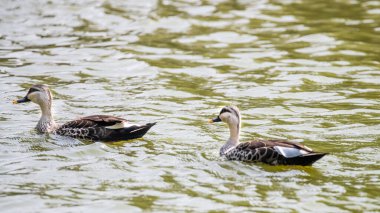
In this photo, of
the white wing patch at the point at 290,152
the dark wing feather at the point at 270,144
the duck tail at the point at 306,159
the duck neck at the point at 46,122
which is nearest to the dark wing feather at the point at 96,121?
the duck neck at the point at 46,122

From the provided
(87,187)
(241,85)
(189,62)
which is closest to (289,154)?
(87,187)

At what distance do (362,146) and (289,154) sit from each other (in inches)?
73.2

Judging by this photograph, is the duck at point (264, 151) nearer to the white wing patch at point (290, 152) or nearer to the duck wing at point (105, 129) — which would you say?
the white wing patch at point (290, 152)

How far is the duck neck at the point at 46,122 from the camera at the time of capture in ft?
46.0

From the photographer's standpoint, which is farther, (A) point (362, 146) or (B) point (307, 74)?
(B) point (307, 74)

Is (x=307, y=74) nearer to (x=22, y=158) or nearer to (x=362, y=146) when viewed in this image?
(x=362, y=146)

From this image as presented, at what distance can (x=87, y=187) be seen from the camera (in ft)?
36.3

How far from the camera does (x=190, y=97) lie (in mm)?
16500

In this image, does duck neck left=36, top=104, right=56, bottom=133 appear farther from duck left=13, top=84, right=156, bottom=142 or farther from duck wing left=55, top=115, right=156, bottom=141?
duck wing left=55, top=115, right=156, bottom=141

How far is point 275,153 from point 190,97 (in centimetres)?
499

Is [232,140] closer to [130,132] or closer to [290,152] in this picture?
[290,152]

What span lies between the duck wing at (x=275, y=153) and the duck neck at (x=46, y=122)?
10.8 feet

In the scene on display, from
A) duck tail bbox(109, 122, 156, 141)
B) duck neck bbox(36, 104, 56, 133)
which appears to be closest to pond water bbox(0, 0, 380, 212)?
duck tail bbox(109, 122, 156, 141)

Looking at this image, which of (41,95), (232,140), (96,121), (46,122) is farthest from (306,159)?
(41,95)
